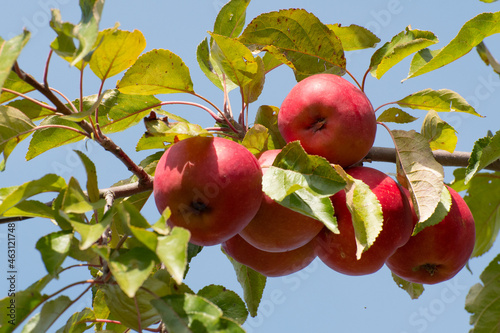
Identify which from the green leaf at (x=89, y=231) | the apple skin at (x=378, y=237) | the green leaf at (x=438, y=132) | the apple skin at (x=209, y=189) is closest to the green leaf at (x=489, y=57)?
the green leaf at (x=438, y=132)

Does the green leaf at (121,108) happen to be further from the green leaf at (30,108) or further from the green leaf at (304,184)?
the green leaf at (304,184)

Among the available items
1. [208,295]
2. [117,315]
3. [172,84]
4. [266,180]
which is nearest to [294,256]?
[208,295]

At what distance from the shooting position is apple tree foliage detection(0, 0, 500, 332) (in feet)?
4.21

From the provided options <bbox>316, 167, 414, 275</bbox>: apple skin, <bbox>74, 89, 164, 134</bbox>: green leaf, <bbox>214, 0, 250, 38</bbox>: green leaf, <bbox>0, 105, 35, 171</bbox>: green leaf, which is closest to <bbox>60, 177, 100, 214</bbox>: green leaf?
<bbox>0, 105, 35, 171</bbox>: green leaf

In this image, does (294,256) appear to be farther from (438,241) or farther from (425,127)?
(425,127)

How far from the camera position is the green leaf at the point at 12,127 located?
1624mm

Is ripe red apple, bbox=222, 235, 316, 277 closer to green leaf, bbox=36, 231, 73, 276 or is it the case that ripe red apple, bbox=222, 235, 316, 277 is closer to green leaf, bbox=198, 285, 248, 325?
green leaf, bbox=198, 285, 248, 325

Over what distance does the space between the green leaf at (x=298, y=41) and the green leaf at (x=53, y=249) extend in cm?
95

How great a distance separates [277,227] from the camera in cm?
161

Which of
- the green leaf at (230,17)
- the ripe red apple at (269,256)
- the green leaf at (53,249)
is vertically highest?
the green leaf at (230,17)

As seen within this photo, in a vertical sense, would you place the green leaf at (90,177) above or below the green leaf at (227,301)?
above

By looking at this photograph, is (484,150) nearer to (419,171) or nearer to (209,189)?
(419,171)

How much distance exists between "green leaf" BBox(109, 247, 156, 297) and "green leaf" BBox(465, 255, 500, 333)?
1355mm

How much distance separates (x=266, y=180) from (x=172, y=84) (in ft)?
2.20
